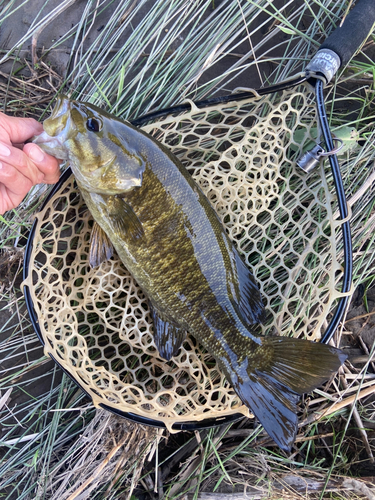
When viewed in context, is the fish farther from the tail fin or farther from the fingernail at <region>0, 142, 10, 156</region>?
the fingernail at <region>0, 142, 10, 156</region>

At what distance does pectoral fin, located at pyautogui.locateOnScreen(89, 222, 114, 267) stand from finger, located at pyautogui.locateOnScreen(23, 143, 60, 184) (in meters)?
0.37

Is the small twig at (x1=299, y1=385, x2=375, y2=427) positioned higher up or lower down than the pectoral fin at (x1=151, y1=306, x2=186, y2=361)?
lower down

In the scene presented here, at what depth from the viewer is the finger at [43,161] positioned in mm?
1827

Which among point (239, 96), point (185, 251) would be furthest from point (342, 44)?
point (185, 251)

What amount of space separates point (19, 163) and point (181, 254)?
0.94m

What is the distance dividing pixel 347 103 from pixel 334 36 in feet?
2.56

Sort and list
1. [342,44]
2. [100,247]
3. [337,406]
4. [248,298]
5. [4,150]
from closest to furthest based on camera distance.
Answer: [4,150] < [342,44] < [248,298] < [100,247] < [337,406]

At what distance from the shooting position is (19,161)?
1768 millimetres

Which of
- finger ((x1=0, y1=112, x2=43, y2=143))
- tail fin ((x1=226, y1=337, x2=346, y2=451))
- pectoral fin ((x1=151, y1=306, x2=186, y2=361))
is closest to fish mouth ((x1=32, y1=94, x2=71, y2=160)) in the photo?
finger ((x1=0, y1=112, x2=43, y2=143))

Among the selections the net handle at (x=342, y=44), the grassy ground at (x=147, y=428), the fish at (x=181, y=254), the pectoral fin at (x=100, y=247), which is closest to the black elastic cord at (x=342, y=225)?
the net handle at (x=342, y=44)

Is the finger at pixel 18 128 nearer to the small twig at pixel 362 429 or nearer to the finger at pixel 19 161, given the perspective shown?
the finger at pixel 19 161

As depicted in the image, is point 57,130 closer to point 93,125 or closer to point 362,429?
point 93,125

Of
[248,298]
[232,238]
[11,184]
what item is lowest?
[248,298]

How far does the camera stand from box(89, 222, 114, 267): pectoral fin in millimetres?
2143
